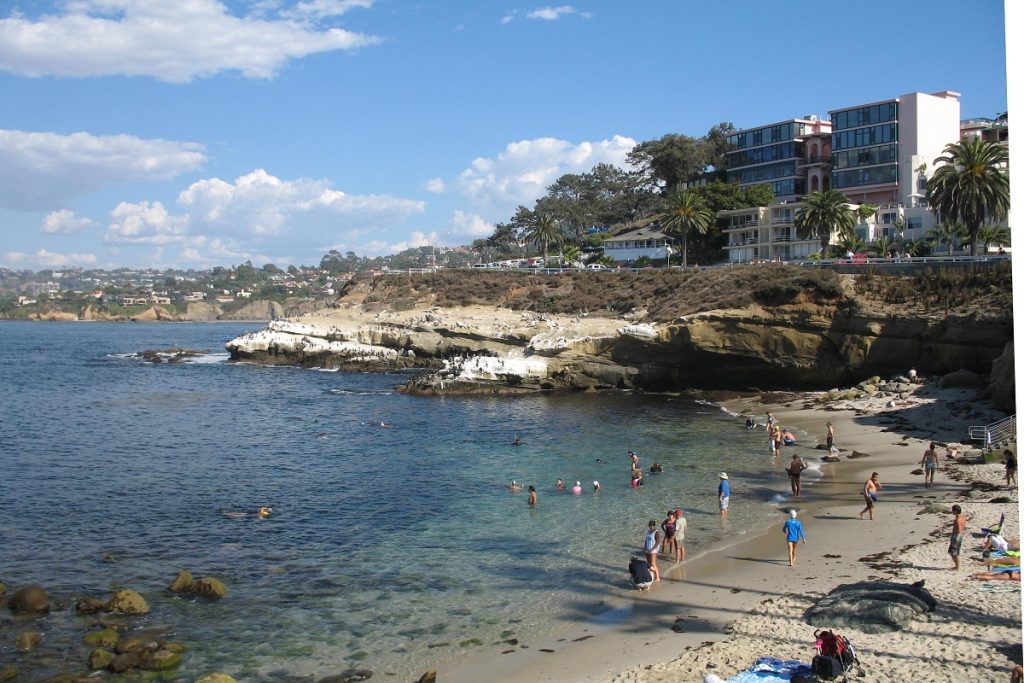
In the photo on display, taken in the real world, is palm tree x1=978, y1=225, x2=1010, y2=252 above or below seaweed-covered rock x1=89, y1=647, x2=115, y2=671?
above

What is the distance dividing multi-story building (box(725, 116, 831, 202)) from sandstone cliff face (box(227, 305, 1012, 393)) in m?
45.6

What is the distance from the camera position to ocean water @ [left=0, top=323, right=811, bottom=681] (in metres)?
17.1

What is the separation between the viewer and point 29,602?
1792 cm

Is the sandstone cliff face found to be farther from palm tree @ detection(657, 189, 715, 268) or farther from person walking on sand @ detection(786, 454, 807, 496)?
palm tree @ detection(657, 189, 715, 268)

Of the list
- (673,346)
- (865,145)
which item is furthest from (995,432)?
(865,145)

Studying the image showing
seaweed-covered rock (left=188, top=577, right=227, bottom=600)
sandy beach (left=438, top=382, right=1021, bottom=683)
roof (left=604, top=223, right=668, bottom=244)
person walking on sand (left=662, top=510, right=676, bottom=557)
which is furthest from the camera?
roof (left=604, top=223, right=668, bottom=244)

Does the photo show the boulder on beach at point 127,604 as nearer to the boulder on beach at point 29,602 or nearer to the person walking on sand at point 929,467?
the boulder on beach at point 29,602

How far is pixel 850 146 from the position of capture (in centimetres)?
8938

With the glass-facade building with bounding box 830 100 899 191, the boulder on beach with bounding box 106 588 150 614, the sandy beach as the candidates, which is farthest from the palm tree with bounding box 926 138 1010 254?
the boulder on beach with bounding box 106 588 150 614

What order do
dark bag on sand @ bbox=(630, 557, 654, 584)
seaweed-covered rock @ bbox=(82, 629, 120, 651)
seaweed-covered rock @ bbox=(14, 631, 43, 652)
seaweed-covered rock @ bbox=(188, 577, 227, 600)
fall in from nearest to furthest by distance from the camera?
seaweed-covered rock @ bbox=(14, 631, 43, 652), seaweed-covered rock @ bbox=(82, 629, 120, 651), dark bag on sand @ bbox=(630, 557, 654, 584), seaweed-covered rock @ bbox=(188, 577, 227, 600)

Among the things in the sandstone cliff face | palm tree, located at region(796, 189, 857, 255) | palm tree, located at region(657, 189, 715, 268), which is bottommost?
the sandstone cliff face

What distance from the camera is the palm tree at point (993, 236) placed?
5994cm

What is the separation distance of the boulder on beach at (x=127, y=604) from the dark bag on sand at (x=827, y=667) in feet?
46.2

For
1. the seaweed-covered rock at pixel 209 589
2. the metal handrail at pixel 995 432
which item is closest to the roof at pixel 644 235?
→ the metal handrail at pixel 995 432
